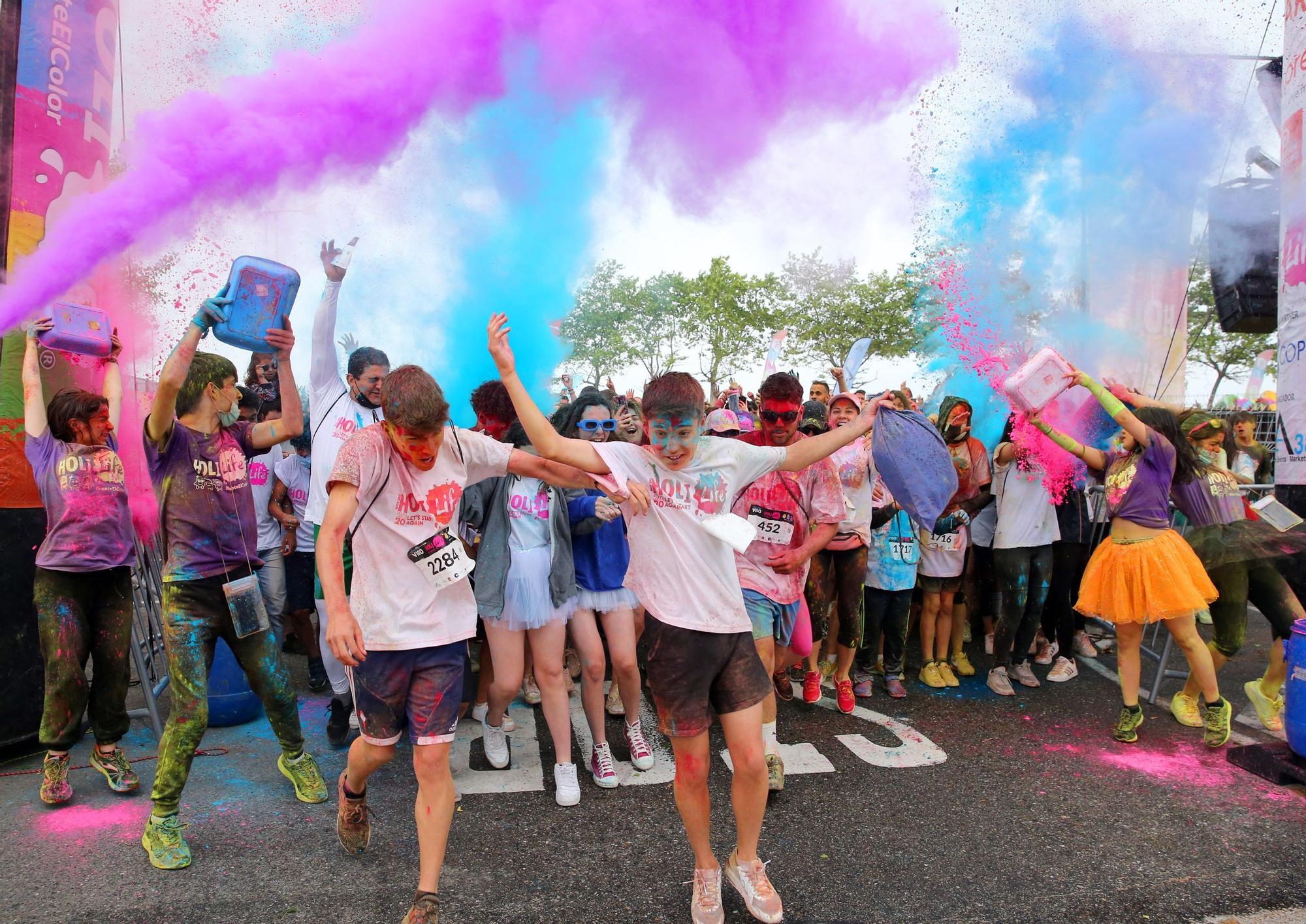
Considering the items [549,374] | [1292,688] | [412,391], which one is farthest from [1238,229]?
[412,391]

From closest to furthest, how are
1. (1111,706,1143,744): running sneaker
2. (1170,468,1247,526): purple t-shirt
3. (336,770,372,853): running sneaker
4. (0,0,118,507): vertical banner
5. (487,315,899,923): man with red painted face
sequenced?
(487,315,899,923): man with red painted face
(336,770,372,853): running sneaker
(0,0,118,507): vertical banner
(1111,706,1143,744): running sneaker
(1170,468,1247,526): purple t-shirt

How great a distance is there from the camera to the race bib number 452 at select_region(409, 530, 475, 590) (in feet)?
9.41

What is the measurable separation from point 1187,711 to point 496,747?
4.29 meters

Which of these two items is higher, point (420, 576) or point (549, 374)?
point (549, 374)

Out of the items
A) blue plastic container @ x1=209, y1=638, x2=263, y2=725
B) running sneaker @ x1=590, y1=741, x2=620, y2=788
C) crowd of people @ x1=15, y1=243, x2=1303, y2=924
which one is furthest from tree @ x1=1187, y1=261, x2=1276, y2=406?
blue plastic container @ x1=209, y1=638, x2=263, y2=725

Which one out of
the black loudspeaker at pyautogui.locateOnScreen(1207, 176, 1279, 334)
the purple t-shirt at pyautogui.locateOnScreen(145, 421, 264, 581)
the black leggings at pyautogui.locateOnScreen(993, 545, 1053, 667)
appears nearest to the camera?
the purple t-shirt at pyautogui.locateOnScreen(145, 421, 264, 581)

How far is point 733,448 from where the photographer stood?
3070 millimetres

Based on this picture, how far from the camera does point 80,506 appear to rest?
12.7 ft

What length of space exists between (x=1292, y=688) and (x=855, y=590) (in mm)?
2258

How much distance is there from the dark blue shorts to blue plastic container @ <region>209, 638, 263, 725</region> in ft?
7.54

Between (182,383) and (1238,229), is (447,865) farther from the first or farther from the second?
(1238,229)

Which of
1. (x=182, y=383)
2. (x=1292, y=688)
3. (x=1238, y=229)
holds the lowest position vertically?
(x=1292, y=688)

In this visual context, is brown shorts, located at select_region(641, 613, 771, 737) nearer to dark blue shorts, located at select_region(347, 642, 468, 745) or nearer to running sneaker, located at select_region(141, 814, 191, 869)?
dark blue shorts, located at select_region(347, 642, 468, 745)

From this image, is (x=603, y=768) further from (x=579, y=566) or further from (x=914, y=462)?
(x=914, y=462)
